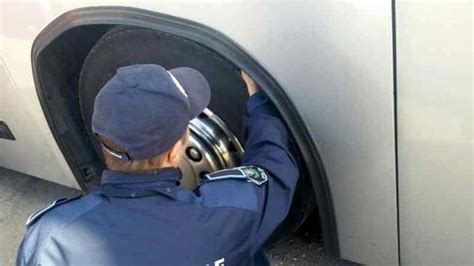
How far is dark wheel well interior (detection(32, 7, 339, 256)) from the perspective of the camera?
176cm

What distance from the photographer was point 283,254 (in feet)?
8.65

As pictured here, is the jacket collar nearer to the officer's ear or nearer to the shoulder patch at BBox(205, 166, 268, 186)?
the officer's ear

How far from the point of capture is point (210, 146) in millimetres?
2064

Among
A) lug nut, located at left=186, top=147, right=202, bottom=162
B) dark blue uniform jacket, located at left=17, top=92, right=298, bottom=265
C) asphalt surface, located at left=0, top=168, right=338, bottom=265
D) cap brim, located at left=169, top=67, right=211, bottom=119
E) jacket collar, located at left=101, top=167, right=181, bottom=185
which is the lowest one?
asphalt surface, located at left=0, top=168, right=338, bottom=265

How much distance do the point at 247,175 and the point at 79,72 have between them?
0.88m

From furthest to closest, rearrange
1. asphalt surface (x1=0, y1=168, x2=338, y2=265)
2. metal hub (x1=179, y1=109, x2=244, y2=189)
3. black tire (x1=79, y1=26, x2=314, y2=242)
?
1. asphalt surface (x1=0, y1=168, x2=338, y2=265)
2. metal hub (x1=179, y1=109, x2=244, y2=189)
3. black tire (x1=79, y1=26, x2=314, y2=242)

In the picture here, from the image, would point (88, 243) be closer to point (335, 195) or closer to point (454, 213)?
point (335, 195)

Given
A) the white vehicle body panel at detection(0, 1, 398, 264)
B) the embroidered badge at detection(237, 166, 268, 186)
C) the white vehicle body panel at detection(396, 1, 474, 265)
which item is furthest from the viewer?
the embroidered badge at detection(237, 166, 268, 186)

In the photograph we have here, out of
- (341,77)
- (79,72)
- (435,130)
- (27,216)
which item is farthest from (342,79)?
(27,216)

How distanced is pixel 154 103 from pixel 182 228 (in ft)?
0.94

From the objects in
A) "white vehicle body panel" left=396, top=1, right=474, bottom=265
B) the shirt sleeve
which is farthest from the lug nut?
"white vehicle body panel" left=396, top=1, right=474, bottom=265

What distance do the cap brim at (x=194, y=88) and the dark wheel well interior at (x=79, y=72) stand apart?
97mm

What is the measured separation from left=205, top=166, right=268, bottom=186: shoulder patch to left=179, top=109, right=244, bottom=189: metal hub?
36 cm

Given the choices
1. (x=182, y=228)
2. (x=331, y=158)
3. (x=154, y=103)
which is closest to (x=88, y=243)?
(x=182, y=228)
